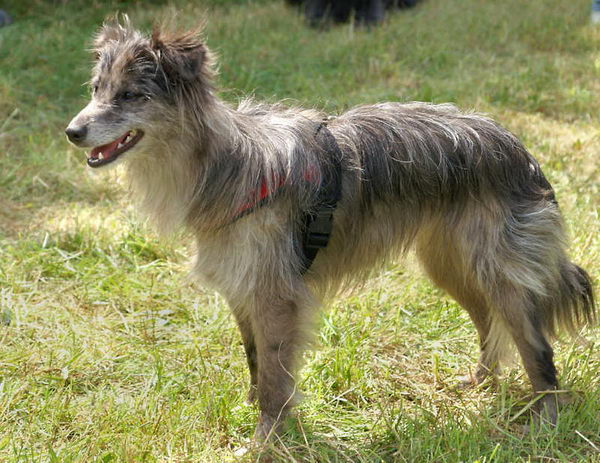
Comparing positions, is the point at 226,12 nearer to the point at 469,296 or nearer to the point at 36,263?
the point at 36,263

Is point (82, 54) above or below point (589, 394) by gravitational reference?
below

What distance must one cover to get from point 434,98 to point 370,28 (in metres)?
2.79

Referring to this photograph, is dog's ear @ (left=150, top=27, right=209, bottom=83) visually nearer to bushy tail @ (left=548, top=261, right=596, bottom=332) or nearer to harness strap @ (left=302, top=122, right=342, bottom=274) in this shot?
harness strap @ (left=302, top=122, right=342, bottom=274)

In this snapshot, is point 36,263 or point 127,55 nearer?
point 127,55

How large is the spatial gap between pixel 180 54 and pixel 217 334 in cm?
165

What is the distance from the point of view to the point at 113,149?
288cm

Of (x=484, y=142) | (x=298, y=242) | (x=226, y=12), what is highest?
(x=484, y=142)

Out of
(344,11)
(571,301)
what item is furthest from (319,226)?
(344,11)

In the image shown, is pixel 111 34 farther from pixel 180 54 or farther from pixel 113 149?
pixel 113 149

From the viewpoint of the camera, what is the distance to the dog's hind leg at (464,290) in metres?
3.46

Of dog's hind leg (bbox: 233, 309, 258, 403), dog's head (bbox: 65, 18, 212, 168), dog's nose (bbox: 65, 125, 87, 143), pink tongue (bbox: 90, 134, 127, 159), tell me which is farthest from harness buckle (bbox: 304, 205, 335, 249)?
dog's nose (bbox: 65, 125, 87, 143)

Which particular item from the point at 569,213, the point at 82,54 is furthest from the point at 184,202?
the point at 82,54

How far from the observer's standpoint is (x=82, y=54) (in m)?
7.87

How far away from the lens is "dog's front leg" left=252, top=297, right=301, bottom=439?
3.04 m
